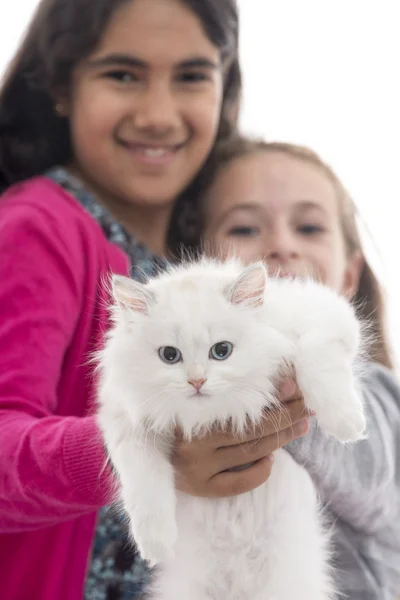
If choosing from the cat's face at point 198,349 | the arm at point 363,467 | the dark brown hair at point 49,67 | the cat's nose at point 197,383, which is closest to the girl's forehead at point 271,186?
the dark brown hair at point 49,67

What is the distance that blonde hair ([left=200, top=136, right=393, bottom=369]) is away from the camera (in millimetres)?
1345

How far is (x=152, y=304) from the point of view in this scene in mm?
739

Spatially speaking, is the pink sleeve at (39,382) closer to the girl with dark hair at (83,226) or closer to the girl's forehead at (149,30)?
the girl with dark hair at (83,226)

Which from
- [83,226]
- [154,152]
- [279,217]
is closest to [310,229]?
[279,217]

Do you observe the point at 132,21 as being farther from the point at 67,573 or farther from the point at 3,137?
the point at 67,573

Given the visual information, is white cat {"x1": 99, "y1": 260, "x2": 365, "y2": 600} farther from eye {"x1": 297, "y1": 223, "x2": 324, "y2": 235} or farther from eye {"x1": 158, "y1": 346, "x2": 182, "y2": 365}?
eye {"x1": 297, "y1": 223, "x2": 324, "y2": 235}

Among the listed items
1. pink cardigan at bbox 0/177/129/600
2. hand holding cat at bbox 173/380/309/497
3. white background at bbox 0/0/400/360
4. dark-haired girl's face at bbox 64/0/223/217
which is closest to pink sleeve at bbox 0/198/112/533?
pink cardigan at bbox 0/177/129/600

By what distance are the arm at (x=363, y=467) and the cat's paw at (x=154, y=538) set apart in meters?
0.33

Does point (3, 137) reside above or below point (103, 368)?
above

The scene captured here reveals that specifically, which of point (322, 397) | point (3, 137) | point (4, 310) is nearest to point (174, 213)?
point (3, 137)

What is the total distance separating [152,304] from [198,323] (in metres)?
0.06

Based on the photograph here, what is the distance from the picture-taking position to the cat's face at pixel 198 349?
2.29 feet

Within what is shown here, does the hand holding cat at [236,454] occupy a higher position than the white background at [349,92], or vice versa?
the white background at [349,92]

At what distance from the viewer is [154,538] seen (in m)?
0.69
